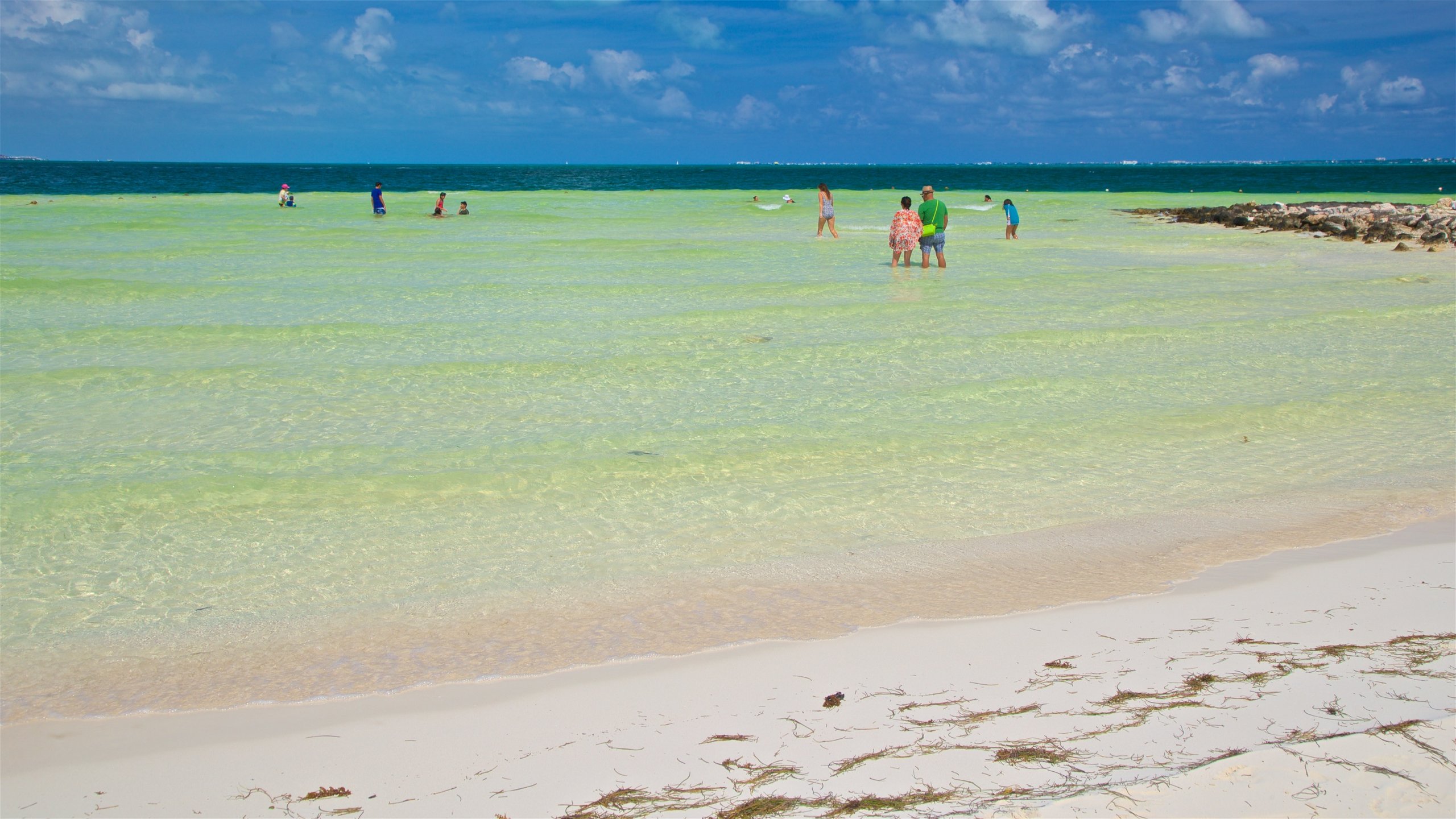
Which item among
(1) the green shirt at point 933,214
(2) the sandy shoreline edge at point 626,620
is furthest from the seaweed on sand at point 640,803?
(1) the green shirt at point 933,214

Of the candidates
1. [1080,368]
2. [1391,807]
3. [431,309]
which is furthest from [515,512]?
[431,309]

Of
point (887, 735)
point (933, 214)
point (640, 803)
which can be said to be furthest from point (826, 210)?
point (640, 803)

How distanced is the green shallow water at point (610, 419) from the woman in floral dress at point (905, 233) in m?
0.96

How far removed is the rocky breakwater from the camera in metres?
28.6

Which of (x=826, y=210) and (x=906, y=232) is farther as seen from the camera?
(x=826, y=210)

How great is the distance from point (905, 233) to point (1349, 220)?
743 inches

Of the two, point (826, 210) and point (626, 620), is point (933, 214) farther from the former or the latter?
point (626, 620)

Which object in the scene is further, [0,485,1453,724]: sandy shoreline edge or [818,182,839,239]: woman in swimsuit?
[818,182,839,239]: woman in swimsuit

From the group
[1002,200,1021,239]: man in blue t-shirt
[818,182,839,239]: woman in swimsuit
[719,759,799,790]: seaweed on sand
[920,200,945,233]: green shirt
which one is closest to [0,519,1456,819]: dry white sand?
[719,759,799,790]: seaweed on sand

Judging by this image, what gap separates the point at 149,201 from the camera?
45375mm

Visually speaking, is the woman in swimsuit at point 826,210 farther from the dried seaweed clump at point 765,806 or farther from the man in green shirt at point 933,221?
the dried seaweed clump at point 765,806

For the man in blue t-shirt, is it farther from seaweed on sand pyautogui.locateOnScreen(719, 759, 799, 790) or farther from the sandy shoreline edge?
seaweed on sand pyautogui.locateOnScreen(719, 759, 799, 790)

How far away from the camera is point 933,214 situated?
811 inches

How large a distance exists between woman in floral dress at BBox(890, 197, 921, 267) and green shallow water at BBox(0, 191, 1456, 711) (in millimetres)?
963
